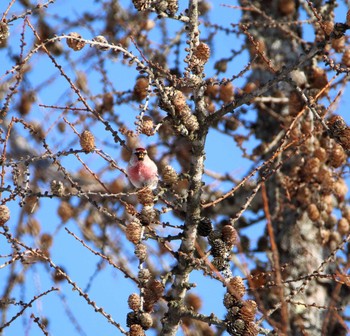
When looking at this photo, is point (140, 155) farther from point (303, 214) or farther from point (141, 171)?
point (303, 214)

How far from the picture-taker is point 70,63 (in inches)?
206

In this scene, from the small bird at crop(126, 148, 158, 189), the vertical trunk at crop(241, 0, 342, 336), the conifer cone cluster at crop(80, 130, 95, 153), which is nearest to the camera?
the conifer cone cluster at crop(80, 130, 95, 153)

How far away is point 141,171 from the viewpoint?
3006 mm

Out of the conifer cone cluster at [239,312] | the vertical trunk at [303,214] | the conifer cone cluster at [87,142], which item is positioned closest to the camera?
the conifer cone cluster at [239,312]

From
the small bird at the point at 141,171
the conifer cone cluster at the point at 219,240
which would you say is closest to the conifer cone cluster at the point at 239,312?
the conifer cone cluster at the point at 219,240

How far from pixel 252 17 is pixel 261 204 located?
166 cm

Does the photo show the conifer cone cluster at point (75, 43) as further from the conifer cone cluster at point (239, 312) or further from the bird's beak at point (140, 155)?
the conifer cone cluster at point (239, 312)

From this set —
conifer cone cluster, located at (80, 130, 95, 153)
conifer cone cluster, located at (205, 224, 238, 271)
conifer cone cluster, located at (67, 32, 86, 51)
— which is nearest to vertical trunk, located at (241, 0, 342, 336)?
conifer cone cluster, located at (205, 224, 238, 271)

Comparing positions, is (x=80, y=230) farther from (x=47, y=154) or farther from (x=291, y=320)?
(x=47, y=154)

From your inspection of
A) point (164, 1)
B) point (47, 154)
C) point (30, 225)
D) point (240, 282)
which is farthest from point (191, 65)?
point (30, 225)

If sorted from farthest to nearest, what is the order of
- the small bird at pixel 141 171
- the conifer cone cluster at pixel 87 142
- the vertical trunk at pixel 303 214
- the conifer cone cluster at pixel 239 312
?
the vertical trunk at pixel 303 214
the small bird at pixel 141 171
the conifer cone cluster at pixel 87 142
the conifer cone cluster at pixel 239 312

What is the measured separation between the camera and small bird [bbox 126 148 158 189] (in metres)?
2.98

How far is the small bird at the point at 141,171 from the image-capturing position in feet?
9.77

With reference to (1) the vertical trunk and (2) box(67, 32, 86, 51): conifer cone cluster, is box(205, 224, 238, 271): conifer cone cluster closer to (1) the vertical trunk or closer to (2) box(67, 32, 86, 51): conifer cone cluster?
(2) box(67, 32, 86, 51): conifer cone cluster
